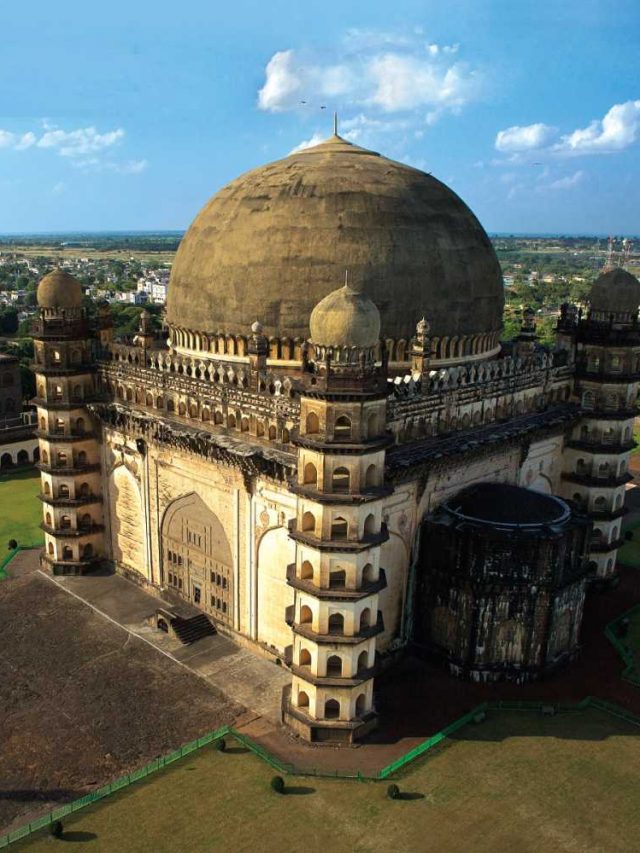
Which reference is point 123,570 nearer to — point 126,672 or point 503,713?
point 126,672

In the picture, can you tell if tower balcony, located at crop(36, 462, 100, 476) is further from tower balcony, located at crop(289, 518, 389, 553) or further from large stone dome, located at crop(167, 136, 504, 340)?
tower balcony, located at crop(289, 518, 389, 553)

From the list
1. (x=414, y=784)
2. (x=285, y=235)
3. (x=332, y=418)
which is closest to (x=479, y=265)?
(x=285, y=235)

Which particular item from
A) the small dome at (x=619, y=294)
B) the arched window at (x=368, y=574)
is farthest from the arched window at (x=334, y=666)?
the small dome at (x=619, y=294)

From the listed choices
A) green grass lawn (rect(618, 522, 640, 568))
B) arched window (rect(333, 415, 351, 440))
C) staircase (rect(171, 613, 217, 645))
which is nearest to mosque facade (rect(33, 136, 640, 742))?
arched window (rect(333, 415, 351, 440))

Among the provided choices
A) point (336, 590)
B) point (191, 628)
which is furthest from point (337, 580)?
point (191, 628)

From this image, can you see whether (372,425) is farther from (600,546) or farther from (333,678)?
(600,546)
